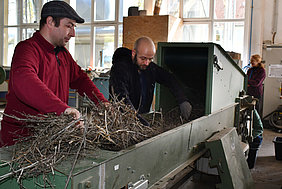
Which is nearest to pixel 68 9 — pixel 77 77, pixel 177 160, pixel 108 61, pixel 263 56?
pixel 77 77

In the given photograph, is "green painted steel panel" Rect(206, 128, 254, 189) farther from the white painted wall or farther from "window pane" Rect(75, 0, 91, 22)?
"window pane" Rect(75, 0, 91, 22)

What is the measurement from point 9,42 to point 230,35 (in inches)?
278

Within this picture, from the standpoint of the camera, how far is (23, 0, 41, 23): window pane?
32.8ft

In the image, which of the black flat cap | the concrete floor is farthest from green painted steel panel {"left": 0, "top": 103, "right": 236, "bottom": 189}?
the concrete floor

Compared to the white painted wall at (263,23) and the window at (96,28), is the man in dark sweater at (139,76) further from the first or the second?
the window at (96,28)

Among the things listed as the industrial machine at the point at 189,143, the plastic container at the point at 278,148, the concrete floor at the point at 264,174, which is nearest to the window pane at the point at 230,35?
the concrete floor at the point at 264,174

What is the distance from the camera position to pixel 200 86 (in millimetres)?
3264

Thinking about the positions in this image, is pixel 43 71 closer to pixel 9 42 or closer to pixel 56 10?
pixel 56 10

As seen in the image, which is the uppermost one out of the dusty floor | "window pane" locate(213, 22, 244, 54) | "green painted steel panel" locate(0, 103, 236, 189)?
"window pane" locate(213, 22, 244, 54)

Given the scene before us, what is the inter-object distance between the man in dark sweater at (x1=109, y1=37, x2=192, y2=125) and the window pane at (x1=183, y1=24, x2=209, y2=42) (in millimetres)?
5081

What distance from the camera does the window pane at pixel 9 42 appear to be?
10.6 meters

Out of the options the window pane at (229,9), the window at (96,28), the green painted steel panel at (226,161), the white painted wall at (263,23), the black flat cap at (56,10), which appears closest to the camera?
the black flat cap at (56,10)

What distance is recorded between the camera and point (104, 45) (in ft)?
28.7

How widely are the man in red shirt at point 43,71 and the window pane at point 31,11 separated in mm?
8710
